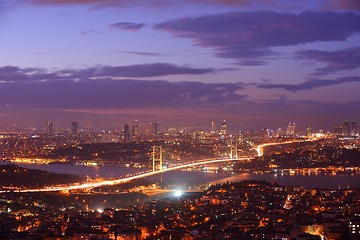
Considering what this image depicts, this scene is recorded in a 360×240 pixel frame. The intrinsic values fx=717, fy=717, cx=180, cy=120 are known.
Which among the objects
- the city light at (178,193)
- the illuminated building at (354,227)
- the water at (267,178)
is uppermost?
the illuminated building at (354,227)

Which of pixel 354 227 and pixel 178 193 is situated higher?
pixel 354 227

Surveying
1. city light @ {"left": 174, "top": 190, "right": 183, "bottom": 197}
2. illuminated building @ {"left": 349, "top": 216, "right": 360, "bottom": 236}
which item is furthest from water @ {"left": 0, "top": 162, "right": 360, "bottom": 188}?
illuminated building @ {"left": 349, "top": 216, "right": 360, "bottom": 236}

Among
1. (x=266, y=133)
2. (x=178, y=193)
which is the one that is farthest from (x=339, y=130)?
(x=178, y=193)

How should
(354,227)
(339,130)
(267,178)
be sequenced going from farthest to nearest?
1. (339,130)
2. (267,178)
3. (354,227)

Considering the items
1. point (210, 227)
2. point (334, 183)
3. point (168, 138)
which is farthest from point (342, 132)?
point (210, 227)

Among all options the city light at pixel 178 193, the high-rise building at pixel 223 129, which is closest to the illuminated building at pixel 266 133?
the high-rise building at pixel 223 129

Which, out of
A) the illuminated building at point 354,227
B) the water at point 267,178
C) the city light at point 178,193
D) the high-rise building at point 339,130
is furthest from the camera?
the high-rise building at point 339,130

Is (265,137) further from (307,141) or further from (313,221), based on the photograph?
(313,221)

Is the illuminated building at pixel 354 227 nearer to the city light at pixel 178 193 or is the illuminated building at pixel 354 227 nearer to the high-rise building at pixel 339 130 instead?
the city light at pixel 178 193

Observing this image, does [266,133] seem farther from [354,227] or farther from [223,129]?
[354,227]

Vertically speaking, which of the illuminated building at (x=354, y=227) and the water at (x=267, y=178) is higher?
the illuminated building at (x=354, y=227)

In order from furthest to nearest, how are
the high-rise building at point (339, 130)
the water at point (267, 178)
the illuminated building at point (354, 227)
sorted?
the high-rise building at point (339, 130), the water at point (267, 178), the illuminated building at point (354, 227)
